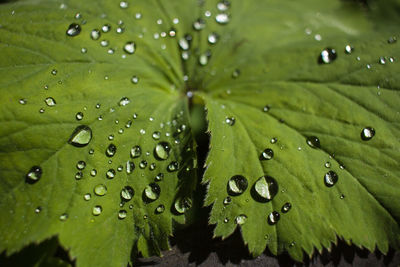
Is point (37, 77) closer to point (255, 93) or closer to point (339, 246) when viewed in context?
point (255, 93)

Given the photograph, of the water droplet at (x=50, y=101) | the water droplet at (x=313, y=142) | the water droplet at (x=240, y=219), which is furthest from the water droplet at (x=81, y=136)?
the water droplet at (x=313, y=142)

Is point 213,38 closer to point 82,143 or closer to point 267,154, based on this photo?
point 267,154

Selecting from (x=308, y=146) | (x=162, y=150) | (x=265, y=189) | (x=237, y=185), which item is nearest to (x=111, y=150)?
(x=162, y=150)

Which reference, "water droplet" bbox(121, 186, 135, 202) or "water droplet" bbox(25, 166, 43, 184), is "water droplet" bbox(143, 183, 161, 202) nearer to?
"water droplet" bbox(121, 186, 135, 202)

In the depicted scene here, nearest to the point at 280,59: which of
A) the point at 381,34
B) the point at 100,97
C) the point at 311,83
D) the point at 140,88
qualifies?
the point at 311,83

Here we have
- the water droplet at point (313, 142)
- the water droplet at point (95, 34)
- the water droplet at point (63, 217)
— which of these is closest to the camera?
the water droplet at point (63, 217)

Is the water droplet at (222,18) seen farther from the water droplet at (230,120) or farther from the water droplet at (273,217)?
the water droplet at (273,217)
